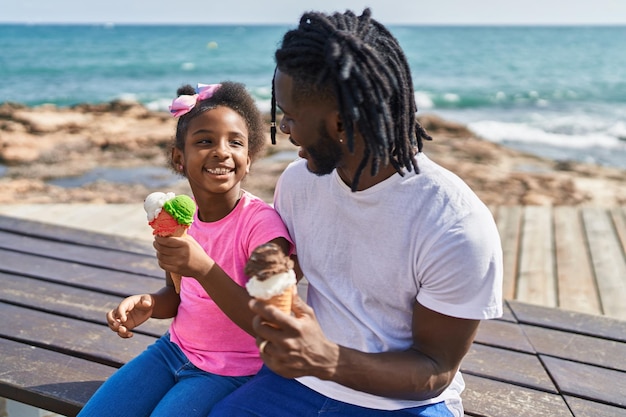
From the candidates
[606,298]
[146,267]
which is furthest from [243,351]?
[606,298]

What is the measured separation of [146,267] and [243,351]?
1.25 m

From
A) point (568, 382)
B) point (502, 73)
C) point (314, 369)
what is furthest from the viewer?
point (502, 73)

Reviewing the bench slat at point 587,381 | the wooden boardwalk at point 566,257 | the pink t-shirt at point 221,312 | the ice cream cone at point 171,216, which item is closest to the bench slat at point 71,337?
the pink t-shirt at point 221,312

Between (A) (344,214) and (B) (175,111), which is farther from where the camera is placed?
(B) (175,111)

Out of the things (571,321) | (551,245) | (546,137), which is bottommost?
(546,137)

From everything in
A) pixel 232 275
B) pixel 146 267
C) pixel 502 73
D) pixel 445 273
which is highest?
pixel 445 273

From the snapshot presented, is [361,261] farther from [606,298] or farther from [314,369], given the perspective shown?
[606,298]

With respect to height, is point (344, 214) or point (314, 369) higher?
point (344, 214)

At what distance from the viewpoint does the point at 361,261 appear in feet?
5.56

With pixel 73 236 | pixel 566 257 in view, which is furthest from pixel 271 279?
pixel 566 257

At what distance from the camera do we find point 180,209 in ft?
5.49

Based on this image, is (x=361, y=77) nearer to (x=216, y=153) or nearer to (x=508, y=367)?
(x=216, y=153)

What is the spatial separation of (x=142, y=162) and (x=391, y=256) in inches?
302

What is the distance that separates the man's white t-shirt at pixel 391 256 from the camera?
1.53 m
